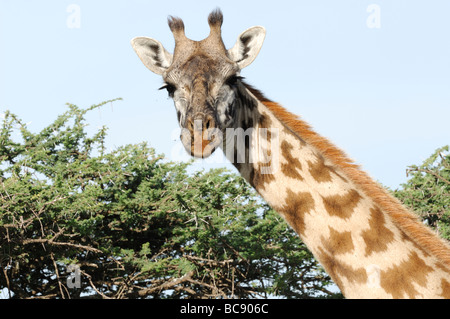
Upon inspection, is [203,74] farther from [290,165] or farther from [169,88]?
[290,165]

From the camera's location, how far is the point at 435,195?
12.7 metres

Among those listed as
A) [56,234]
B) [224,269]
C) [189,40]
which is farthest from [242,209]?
[189,40]

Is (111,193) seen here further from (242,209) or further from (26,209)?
(242,209)

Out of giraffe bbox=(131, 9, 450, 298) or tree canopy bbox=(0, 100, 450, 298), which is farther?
tree canopy bbox=(0, 100, 450, 298)

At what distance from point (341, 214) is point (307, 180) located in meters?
0.46

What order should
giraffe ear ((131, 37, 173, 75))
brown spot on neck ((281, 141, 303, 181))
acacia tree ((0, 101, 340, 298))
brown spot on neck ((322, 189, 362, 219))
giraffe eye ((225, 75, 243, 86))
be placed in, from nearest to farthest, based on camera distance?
brown spot on neck ((322, 189, 362, 219)) < brown spot on neck ((281, 141, 303, 181)) < giraffe eye ((225, 75, 243, 86)) < giraffe ear ((131, 37, 173, 75)) < acacia tree ((0, 101, 340, 298))

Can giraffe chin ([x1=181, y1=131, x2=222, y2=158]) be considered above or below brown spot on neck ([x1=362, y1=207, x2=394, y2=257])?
above

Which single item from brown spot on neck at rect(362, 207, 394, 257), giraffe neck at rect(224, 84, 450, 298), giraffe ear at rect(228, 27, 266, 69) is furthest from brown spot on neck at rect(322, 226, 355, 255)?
giraffe ear at rect(228, 27, 266, 69)

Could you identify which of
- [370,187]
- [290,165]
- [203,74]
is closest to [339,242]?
[370,187]

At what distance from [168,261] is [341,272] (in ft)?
22.7

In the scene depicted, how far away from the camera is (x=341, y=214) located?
17.1 feet

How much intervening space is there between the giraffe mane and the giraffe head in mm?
586

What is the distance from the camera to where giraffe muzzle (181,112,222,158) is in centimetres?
520

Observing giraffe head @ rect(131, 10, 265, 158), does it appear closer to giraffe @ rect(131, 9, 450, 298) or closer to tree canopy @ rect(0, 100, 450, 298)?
giraffe @ rect(131, 9, 450, 298)
